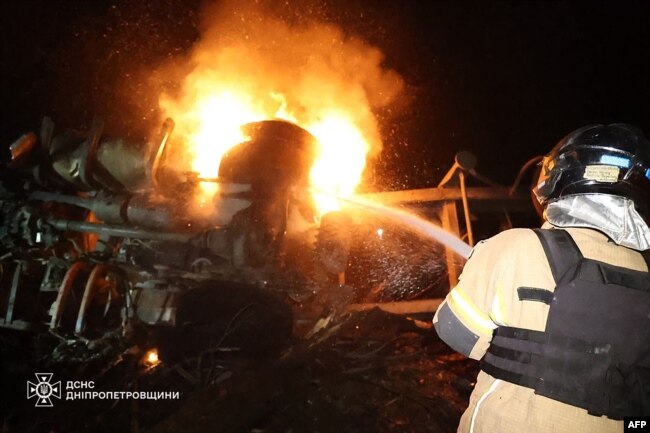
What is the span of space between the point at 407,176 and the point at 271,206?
23.5 ft

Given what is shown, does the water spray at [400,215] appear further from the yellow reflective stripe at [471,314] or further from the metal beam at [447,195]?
the yellow reflective stripe at [471,314]

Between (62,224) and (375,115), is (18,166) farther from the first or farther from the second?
(375,115)

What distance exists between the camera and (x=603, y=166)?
206 centimetres

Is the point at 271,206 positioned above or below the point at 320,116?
below

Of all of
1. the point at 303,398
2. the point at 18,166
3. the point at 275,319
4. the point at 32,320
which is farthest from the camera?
the point at 18,166

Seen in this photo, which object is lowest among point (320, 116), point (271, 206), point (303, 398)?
point (303, 398)

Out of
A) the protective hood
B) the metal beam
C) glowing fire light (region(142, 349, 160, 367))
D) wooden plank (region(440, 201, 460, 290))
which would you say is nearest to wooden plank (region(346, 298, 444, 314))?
wooden plank (region(440, 201, 460, 290))

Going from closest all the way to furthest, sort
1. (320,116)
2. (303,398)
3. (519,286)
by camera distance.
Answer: (519,286) → (303,398) → (320,116)

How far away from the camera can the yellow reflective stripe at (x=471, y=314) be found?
1936mm

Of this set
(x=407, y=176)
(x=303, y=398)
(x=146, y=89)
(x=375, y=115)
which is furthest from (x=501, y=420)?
(x=146, y=89)

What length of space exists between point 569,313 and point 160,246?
6.14 meters

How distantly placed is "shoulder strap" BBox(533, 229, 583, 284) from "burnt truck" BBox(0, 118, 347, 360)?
4011 mm

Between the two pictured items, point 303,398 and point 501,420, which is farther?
point 303,398

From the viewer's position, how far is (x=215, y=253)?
584 cm
